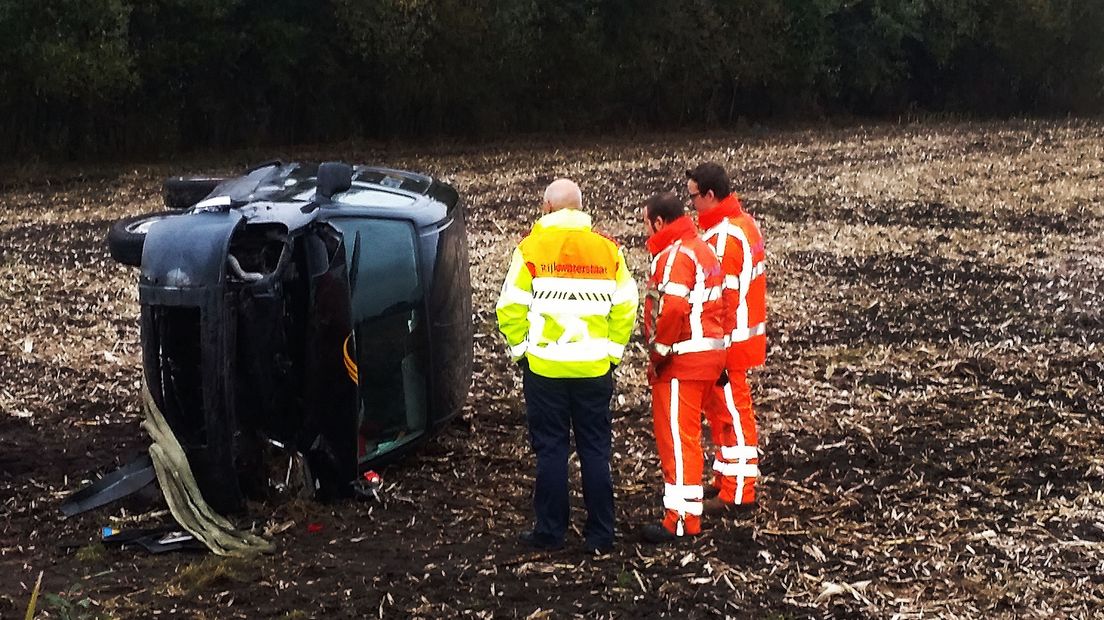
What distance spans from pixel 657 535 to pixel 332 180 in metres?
2.55

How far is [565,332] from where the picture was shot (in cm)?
585

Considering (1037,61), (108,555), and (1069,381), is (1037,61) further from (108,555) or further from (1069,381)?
(108,555)

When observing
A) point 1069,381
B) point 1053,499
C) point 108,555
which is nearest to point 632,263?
point 1069,381

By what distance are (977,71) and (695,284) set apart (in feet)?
122

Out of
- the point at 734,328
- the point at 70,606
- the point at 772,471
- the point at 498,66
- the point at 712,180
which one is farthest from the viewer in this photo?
the point at 498,66

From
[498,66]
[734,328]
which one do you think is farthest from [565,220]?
[498,66]

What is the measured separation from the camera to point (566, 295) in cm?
584

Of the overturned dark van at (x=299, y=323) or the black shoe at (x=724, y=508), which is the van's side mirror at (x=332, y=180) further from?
the black shoe at (x=724, y=508)

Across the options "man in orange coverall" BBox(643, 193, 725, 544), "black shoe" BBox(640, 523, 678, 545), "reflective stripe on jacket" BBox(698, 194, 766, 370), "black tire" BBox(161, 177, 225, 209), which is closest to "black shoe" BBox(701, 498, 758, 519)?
"man in orange coverall" BBox(643, 193, 725, 544)

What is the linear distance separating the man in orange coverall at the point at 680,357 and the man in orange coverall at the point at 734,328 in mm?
241

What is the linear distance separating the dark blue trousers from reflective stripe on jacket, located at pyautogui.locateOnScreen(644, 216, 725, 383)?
0.39 meters

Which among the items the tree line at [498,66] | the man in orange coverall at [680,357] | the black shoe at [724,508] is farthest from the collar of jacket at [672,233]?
the tree line at [498,66]

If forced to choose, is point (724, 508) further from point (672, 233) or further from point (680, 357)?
point (672, 233)

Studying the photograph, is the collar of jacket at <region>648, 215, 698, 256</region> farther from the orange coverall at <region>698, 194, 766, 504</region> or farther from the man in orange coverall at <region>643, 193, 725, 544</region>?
the orange coverall at <region>698, 194, 766, 504</region>
